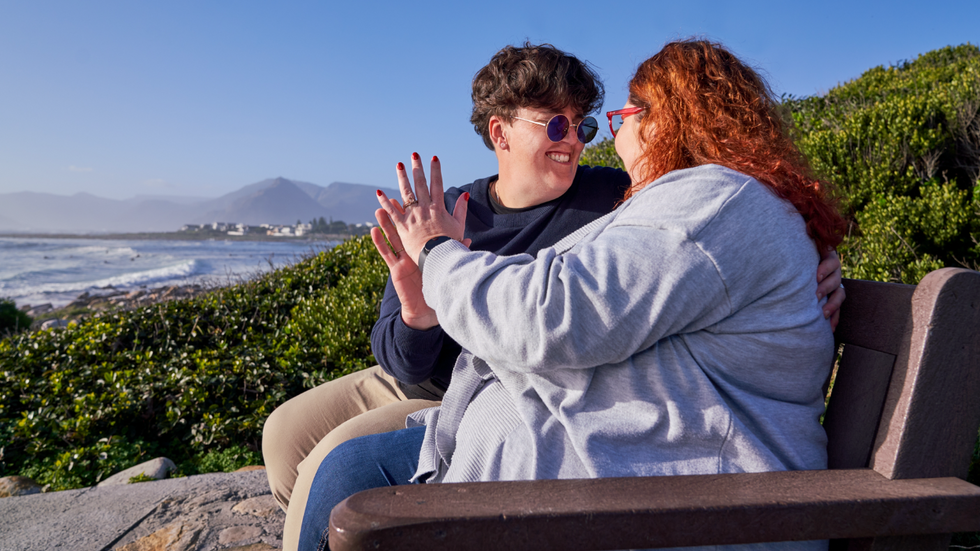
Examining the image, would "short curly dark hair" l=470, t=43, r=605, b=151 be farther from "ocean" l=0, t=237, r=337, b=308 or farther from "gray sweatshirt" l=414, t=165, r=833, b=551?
"ocean" l=0, t=237, r=337, b=308

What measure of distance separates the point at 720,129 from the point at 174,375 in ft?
15.5

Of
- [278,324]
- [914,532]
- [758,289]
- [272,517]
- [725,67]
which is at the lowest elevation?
[272,517]

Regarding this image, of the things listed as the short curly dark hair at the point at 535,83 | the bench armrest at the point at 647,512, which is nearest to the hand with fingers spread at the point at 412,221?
the bench armrest at the point at 647,512

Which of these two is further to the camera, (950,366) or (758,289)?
(758,289)

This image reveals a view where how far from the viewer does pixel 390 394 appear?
253cm

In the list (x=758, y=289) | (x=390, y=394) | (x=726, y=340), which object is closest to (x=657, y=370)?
(x=726, y=340)

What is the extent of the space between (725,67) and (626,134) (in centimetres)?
30

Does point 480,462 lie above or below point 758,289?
below

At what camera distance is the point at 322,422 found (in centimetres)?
243

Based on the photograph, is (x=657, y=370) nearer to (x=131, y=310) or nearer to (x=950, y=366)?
(x=950, y=366)

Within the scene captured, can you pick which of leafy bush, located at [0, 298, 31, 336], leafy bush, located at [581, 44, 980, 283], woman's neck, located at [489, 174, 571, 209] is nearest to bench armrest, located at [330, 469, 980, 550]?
woman's neck, located at [489, 174, 571, 209]

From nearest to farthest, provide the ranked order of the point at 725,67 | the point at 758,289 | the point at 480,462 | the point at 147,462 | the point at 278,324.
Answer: the point at 758,289, the point at 480,462, the point at 725,67, the point at 147,462, the point at 278,324

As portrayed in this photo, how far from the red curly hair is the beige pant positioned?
1.25m

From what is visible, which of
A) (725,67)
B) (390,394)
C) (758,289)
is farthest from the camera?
(390,394)
